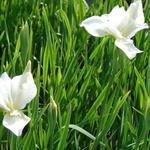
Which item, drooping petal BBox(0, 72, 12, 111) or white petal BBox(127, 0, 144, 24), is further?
white petal BBox(127, 0, 144, 24)

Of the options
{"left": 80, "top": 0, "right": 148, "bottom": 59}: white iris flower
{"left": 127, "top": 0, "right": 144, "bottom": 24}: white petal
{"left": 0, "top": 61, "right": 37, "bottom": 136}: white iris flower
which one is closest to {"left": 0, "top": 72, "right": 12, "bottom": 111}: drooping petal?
{"left": 0, "top": 61, "right": 37, "bottom": 136}: white iris flower

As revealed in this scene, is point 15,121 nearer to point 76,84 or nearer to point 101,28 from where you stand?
point 101,28

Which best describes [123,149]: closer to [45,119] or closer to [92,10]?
[45,119]

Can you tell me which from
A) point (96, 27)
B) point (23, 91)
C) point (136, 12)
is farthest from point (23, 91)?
point (136, 12)

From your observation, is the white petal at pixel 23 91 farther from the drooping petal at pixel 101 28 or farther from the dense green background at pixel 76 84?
the drooping petal at pixel 101 28

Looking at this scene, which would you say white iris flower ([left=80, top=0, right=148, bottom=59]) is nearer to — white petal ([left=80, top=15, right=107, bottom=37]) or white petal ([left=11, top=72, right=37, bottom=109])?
white petal ([left=80, top=15, right=107, bottom=37])
